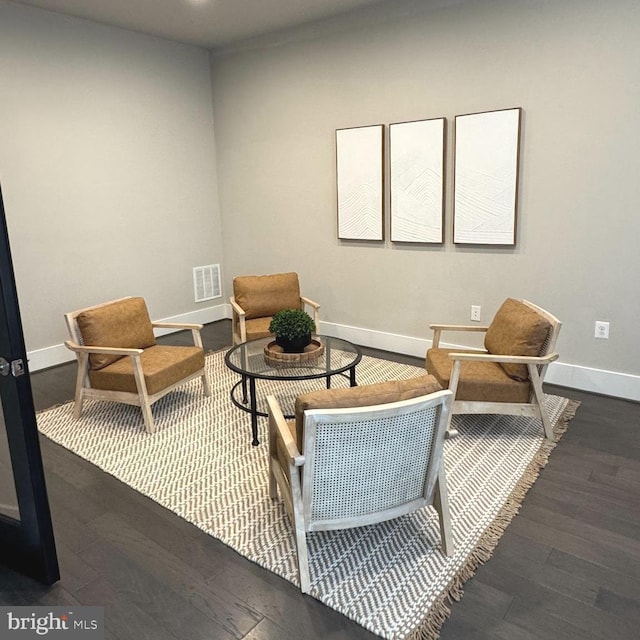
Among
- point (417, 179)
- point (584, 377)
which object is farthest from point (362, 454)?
point (417, 179)

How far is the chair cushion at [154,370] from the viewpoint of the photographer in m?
3.28

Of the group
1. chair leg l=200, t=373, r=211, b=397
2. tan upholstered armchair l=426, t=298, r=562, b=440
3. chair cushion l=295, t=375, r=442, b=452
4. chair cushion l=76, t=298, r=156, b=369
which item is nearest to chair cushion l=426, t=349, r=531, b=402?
tan upholstered armchair l=426, t=298, r=562, b=440

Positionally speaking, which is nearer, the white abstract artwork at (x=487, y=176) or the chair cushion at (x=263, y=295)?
the white abstract artwork at (x=487, y=176)

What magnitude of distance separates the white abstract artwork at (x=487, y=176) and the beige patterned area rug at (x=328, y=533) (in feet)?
4.44

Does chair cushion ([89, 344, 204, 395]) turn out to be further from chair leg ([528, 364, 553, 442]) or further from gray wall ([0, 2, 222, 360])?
chair leg ([528, 364, 553, 442])

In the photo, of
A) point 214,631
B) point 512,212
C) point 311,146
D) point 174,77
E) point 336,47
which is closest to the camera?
point 214,631

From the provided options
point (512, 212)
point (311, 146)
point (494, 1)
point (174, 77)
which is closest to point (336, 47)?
point (311, 146)

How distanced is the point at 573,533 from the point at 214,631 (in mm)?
1557

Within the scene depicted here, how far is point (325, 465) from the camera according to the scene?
188cm

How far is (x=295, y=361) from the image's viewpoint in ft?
10.8

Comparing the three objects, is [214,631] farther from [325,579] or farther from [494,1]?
[494,1]

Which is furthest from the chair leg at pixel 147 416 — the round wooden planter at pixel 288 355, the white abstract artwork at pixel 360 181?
the white abstract artwork at pixel 360 181

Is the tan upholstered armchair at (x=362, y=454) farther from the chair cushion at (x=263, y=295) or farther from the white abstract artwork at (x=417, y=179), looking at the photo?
the white abstract artwork at (x=417, y=179)

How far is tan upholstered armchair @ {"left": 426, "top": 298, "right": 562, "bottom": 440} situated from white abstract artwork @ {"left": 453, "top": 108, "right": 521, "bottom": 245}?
103 centimetres
